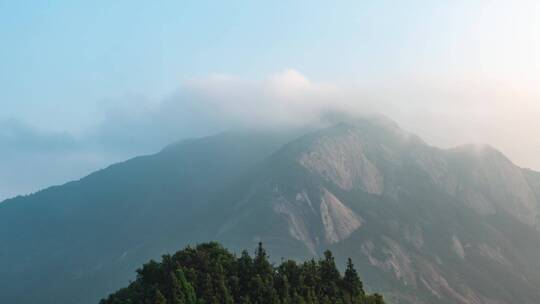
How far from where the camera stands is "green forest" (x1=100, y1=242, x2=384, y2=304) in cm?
10288

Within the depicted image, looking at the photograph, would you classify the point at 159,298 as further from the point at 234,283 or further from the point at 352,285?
the point at 352,285

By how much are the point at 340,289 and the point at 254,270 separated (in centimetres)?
1617

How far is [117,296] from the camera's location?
109188 millimetres

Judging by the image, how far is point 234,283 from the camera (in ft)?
358

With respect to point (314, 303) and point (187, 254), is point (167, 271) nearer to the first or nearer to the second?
point (187, 254)

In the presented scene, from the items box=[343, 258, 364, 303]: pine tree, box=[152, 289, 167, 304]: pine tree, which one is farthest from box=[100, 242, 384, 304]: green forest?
box=[152, 289, 167, 304]: pine tree

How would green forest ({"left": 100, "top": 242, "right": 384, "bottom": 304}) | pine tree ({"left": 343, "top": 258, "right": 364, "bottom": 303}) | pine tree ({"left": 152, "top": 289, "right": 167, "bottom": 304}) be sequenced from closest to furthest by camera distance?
pine tree ({"left": 152, "top": 289, "right": 167, "bottom": 304}), green forest ({"left": 100, "top": 242, "right": 384, "bottom": 304}), pine tree ({"left": 343, "top": 258, "right": 364, "bottom": 303})

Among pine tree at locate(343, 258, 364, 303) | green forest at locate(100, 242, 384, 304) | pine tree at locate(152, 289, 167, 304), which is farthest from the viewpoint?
pine tree at locate(343, 258, 364, 303)

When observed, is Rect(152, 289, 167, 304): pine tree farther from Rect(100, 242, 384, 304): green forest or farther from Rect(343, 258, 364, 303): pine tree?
Rect(343, 258, 364, 303): pine tree

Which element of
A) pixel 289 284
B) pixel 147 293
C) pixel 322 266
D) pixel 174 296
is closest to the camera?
pixel 174 296

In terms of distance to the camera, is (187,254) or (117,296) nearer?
(117,296)

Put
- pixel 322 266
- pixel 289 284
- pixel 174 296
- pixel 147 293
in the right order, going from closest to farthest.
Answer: pixel 174 296 → pixel 147 293 → pixel 289 284 → pixel 322 266

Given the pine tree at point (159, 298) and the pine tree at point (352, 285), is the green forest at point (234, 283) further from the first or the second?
the pine tree at point (159, 298)

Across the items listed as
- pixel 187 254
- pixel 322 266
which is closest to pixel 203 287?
pixel 187 254
